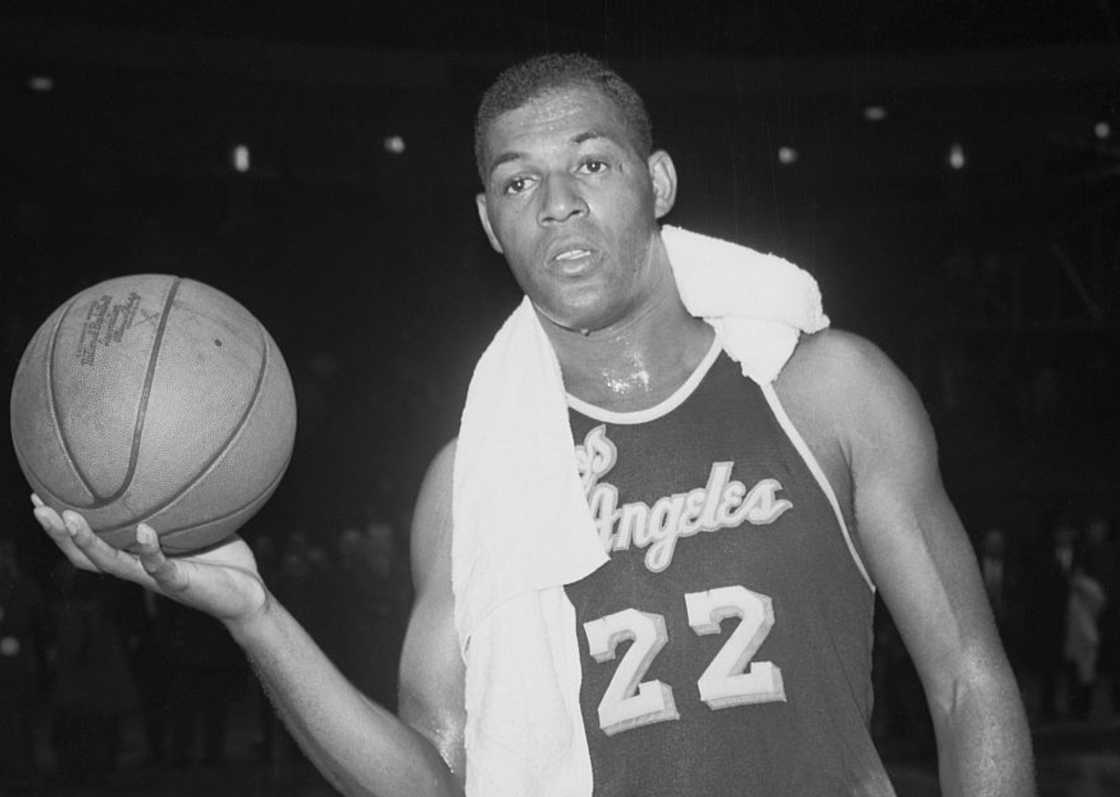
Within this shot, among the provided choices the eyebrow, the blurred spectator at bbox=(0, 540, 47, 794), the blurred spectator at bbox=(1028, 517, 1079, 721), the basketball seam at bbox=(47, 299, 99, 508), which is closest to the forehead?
the eyebrow

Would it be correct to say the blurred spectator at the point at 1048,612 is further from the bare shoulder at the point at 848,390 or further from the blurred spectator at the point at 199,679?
the bare shoulder at the point at 848,390

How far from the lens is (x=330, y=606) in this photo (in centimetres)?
852

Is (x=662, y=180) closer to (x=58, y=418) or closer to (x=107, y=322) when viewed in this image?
(x=107, y=322)

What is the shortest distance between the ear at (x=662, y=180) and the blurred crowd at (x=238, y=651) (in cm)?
514

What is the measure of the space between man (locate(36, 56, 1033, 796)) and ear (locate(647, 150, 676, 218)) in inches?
2.4

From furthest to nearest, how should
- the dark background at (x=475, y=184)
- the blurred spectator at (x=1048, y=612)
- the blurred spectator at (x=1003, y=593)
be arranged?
the dark background at (x=475, y=184) < the blurred spectator at (x=1003, y=593) < the blurred spectator at (x=1048, y=612)

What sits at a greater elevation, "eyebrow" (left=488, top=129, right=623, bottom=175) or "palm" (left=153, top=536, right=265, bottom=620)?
"eyebrow" (left=488, top=129, right=623, bottom=175)

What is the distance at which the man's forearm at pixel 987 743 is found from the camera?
7.05ft

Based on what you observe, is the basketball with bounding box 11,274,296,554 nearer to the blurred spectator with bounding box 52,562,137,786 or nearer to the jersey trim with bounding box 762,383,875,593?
the jersey trim with bounding box 762,383,875,593

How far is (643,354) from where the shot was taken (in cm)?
257

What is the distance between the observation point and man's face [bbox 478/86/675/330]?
246cm

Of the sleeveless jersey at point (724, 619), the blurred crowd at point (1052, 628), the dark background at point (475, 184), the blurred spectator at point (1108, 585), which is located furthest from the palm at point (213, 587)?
the dark background at point (475, 184)

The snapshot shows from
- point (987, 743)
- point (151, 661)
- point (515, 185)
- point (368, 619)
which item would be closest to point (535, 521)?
point (515, 185)

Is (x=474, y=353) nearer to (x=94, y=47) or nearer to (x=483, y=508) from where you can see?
(x=94, y=47)
